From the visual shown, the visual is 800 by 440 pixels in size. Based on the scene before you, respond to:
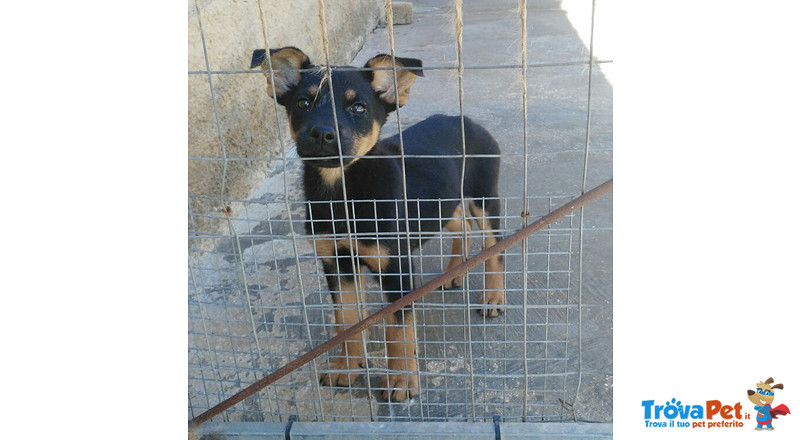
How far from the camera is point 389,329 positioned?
2.91 meters

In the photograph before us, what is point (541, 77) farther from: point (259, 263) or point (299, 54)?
point (299, 54)

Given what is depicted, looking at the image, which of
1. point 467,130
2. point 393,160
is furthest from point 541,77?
point 393,160

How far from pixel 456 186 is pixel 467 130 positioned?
328 millimetres

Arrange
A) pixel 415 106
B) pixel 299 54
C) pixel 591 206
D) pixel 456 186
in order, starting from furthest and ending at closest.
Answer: pixel 415 106, pixel 591 206, pixel 456 186, pixel 299 54

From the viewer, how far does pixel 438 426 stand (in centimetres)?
240
